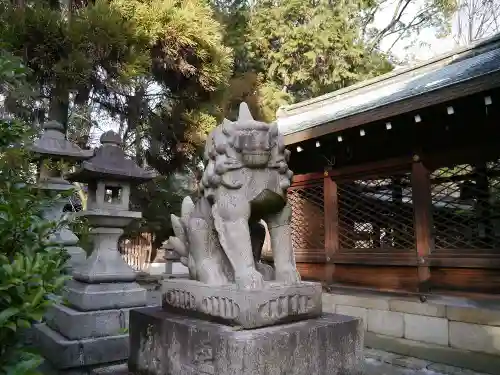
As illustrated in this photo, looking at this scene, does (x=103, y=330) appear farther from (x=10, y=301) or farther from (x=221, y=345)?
(x=10, y=301)

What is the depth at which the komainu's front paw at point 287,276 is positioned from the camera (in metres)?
2.47

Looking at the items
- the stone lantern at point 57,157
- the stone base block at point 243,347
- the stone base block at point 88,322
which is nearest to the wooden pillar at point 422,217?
the stone base block at point 243,347

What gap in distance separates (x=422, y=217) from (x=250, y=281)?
3.53 m

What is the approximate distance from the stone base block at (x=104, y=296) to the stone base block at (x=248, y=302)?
1.83 metres

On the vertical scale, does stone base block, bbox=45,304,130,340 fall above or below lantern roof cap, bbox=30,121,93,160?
below

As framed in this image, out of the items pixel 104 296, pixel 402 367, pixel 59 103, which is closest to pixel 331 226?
pixel 402 367

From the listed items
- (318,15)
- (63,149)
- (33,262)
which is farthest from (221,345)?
(318,15)

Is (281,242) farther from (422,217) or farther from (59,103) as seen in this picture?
(59,103)

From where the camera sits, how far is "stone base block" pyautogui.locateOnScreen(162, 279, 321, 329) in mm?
2137

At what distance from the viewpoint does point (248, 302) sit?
213cm

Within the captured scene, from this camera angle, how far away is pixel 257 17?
535 inches

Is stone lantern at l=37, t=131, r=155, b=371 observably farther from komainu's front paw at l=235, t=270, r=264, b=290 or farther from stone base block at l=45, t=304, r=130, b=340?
komainu's front paw at l=235, t=270, r=264, b=290

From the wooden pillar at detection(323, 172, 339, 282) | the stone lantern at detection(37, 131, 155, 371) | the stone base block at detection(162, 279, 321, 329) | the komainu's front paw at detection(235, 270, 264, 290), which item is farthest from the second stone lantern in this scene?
the wooden pillar at detection(323, 172, 339, 282)

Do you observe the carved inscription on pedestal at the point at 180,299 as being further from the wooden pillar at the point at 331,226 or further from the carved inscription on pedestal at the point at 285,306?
the wooden pillar at the point at 331,226
